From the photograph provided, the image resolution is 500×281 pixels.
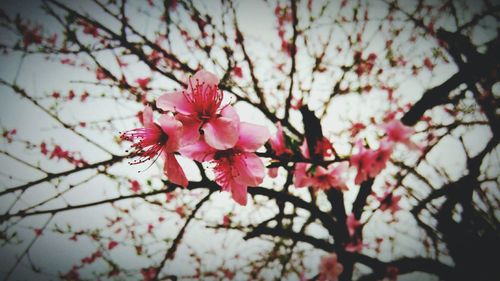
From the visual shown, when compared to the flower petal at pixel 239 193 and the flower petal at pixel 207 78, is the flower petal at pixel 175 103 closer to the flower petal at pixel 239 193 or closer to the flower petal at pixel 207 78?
the flower petal at pixel 207 78

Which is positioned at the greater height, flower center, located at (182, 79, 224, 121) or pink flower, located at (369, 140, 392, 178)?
flower center, located at (182, 79, 224, 121)

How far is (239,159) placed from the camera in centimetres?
140

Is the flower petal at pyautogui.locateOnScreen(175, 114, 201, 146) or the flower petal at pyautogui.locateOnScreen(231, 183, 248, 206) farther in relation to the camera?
the flower petal at pyautogui.locateOnScreen(231, 183, 248, 206)

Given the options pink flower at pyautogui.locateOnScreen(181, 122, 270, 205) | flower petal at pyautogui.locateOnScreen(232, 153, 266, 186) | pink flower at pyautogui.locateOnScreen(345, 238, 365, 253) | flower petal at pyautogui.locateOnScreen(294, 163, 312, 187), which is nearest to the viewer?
pink flower at pyautogui.locateOnScreen(181, 122, 270, 205)

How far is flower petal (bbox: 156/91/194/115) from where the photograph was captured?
4.14 feet

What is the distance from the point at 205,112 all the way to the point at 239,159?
315 mm

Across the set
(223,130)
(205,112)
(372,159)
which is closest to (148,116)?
(205,112)

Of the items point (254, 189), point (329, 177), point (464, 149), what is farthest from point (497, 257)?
point (254, 189)

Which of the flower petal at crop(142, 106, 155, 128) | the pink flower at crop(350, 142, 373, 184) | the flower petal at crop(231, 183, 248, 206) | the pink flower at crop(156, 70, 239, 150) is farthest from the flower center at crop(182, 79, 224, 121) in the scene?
the pink flower at crop(350, 142, 373, 184)

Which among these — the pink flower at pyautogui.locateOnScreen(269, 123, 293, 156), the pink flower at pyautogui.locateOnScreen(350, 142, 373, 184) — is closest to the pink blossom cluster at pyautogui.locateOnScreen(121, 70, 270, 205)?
the pink flower at pyautogui.locateOnScreen(269, 123, 293, 156)

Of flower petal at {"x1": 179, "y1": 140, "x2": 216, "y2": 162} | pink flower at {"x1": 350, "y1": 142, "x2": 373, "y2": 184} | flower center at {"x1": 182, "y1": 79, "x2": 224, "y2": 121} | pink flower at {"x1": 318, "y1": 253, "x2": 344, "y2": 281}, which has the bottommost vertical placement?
pink flower at {"x1": 318, "y1": 253, "x2": 344, "y2": 281}

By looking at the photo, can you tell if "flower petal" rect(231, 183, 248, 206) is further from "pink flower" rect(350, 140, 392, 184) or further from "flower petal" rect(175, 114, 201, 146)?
"pink flower" rect(350, 140, 392, 184)

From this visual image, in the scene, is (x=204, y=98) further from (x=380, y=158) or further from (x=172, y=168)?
(x=380, y=158)

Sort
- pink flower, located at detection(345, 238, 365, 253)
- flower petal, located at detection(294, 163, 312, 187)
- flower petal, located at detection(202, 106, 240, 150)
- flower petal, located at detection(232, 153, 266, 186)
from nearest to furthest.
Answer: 1. flower petal, located at detection(202, 106, 240, 150)
2. flower petal, located at detection(232, 153, 266, 186)
3. flower petal, located at detection(294, 163, 312, 187)
4. pink flower, located at detection(345, 238, 365, 253)
